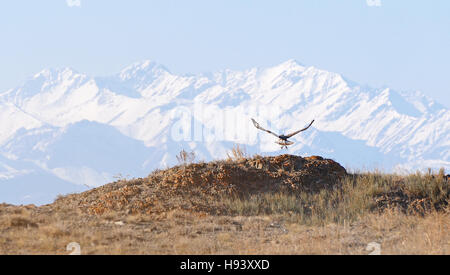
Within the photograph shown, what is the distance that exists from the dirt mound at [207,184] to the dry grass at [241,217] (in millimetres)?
44

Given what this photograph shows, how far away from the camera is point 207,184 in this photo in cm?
2142

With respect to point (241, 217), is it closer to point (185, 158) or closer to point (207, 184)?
point (207, 184)

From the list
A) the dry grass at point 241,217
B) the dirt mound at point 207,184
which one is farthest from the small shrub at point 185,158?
the dry grass at point 241,217

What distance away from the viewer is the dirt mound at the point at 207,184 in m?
20.2

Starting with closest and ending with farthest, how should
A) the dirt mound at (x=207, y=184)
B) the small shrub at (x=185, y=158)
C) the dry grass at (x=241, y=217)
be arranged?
1. the dry grass at (x=241, y=217)
2. the dirt mound at (x=207, y=184)
3. the small shrub at (x=185, y=158)

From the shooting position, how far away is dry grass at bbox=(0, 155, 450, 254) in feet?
47.5

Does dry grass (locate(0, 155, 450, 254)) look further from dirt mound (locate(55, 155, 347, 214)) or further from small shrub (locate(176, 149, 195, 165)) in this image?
small shrub (locate(176, 149, 195, 165))

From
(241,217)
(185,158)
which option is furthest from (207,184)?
(241,217)

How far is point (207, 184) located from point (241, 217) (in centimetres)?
292

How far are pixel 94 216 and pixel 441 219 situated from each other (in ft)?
34.8

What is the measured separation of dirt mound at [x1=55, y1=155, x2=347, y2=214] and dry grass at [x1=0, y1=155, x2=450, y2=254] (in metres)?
0.04

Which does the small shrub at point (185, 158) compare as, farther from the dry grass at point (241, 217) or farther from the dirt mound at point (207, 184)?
the dry grass at point (241, 217)

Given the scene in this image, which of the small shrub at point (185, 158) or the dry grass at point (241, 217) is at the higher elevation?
the small shrub at point (185, 158)
